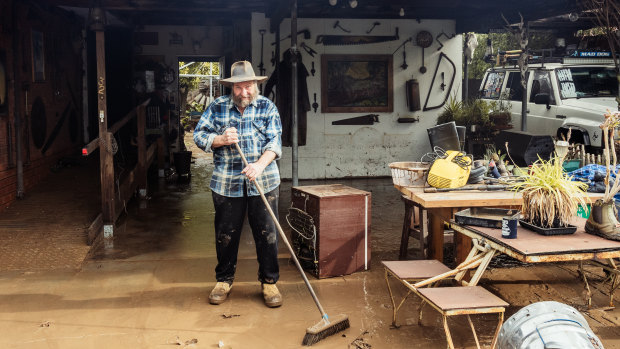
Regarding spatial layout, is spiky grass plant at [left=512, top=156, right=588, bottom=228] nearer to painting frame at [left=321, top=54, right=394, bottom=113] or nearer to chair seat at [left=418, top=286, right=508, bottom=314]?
chair seat at [left=418, top=286, right=508, bottom=314]

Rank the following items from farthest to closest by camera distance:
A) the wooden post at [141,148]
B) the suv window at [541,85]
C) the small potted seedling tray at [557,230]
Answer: the suv window at [541,85] < the wooden post at [141,148] < the small potted seedling tray at [557,230]

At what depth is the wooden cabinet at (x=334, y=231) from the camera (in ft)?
17.5

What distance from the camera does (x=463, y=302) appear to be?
11.4 feet

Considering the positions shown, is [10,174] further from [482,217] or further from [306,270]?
[482,217]

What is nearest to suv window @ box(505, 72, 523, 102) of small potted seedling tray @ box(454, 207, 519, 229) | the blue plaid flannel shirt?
small potted seedling tray @ box(454, 207, 519, 229)

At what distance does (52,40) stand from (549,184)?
8.20 metres

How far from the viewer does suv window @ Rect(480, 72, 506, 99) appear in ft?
40.5

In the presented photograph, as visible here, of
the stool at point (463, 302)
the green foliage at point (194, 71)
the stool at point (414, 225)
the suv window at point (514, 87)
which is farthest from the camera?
the green foliage at point (194, 71)

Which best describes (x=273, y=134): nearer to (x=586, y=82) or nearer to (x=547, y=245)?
(x=547, y=245)

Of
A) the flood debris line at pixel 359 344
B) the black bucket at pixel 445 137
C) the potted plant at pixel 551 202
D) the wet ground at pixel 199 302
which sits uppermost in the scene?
the black bucket at pixel 445 137

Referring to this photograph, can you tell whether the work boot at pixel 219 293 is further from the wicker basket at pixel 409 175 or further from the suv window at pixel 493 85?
the suv window at pixel 493 85

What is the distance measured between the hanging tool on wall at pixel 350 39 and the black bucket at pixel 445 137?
582 cm

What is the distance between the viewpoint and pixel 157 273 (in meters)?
5.62

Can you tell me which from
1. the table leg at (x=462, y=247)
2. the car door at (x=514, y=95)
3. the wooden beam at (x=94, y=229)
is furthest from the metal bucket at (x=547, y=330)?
the car door at (x=514, y=95)
